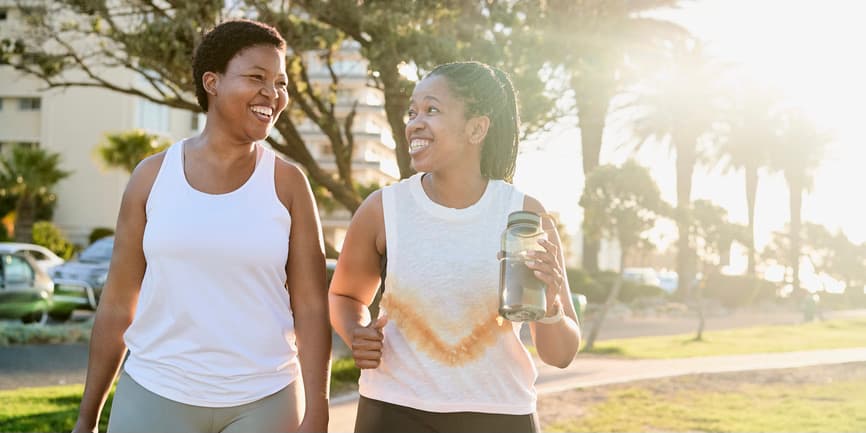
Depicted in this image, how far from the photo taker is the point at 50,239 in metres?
38.4

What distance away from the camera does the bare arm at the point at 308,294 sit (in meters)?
2.93

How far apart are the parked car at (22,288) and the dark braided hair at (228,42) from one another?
45.7 feet

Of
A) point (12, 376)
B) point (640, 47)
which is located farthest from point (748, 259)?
point (12, 376)

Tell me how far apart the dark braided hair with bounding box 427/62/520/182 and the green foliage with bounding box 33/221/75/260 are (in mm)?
37669

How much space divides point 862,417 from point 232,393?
327 inches

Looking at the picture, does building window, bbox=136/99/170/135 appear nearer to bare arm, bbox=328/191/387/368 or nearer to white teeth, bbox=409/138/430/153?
bare arm, bbox=328/191/387/368

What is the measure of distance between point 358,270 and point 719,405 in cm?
815

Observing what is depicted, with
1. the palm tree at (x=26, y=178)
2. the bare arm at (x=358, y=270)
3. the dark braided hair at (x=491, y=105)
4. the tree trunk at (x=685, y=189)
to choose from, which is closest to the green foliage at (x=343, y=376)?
the bare arm at (x=358, y=270)

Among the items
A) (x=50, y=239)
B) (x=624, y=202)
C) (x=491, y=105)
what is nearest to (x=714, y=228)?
(x=624, y=202)

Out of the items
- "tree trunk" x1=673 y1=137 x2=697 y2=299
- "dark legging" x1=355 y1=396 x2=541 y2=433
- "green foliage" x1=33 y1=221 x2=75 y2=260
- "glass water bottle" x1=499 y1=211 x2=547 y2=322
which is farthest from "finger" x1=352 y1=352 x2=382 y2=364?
"green foliage" x1=33 y1=221 x2=75 y2=260

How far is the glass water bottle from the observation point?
257cm

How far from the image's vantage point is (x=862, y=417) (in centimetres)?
950

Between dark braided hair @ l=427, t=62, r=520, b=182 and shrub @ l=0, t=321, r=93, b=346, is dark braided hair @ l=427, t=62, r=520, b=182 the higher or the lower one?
the higher one

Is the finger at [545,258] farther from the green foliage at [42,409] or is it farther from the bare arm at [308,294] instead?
the green foliage at [42,409]
